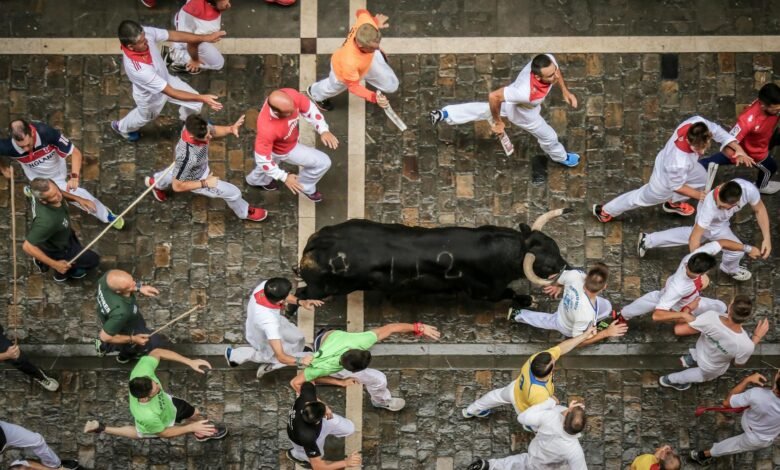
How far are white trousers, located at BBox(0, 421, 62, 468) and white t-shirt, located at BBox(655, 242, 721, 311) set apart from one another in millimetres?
7477

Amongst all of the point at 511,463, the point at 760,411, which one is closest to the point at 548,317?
the point at 511,463

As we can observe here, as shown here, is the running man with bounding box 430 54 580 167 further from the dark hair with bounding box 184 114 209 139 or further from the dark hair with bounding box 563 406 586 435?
the dark hair with bounding box 563 406 586 435

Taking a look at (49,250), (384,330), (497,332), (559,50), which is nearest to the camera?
(384,330)

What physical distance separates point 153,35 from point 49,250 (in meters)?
2.95

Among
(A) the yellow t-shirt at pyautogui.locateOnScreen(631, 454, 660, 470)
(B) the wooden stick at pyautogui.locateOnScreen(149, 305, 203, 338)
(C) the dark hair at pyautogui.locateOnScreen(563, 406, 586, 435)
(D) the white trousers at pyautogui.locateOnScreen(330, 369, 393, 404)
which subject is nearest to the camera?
(C) the dark hair at pyautogui.locateOnScreen(563, 406, 586, 435)

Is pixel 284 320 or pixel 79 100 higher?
pixel 79 100

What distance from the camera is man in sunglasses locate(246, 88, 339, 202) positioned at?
1024 centimetres

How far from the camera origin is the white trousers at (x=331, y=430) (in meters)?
9.97

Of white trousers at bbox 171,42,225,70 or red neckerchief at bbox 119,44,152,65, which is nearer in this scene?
red neckerchief at bbox 119,44,152,65

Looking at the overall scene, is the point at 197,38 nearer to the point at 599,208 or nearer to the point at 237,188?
the point at 237,188

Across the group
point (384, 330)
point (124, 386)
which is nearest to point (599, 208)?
point (384, 330)

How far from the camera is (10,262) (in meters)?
11.8

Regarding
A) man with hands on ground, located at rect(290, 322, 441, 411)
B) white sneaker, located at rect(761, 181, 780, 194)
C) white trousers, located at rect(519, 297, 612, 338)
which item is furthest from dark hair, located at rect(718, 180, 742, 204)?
man with hands on ground, located at rect(290, 322, 441, 411)

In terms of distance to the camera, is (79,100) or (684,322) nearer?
(684,322)
